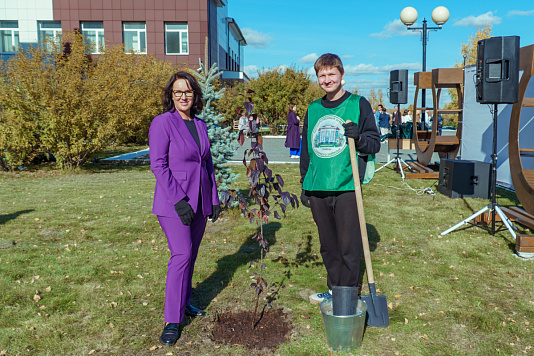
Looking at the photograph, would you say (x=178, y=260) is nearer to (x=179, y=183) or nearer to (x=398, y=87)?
(x=179, y=183)

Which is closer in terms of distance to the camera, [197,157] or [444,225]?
[197,157]

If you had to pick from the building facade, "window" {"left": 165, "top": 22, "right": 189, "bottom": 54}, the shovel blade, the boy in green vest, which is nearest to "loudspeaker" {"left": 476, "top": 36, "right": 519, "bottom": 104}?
the boy in green vest

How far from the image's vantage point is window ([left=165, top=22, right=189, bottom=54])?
35.2 meters

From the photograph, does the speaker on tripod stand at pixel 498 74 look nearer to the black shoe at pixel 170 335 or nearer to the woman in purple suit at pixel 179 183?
the woman in purple suit at pixel 179 183

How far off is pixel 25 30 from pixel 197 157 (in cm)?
3763

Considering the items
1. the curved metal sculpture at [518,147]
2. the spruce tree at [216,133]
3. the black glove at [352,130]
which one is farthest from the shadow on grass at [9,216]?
the curved metal sculpture at [518,147]

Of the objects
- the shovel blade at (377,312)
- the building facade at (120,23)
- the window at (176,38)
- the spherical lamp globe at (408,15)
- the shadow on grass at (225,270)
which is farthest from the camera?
the window at (176,38)

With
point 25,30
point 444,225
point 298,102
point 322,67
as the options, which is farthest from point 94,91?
point 25,30

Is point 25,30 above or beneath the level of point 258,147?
above

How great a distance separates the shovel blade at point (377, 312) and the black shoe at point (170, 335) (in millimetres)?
1538

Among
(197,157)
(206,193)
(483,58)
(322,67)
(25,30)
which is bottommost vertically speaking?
(206,193)

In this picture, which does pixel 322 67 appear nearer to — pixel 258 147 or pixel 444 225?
pixel 258 147

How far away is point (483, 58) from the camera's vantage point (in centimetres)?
642

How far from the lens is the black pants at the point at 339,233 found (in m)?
3.63
